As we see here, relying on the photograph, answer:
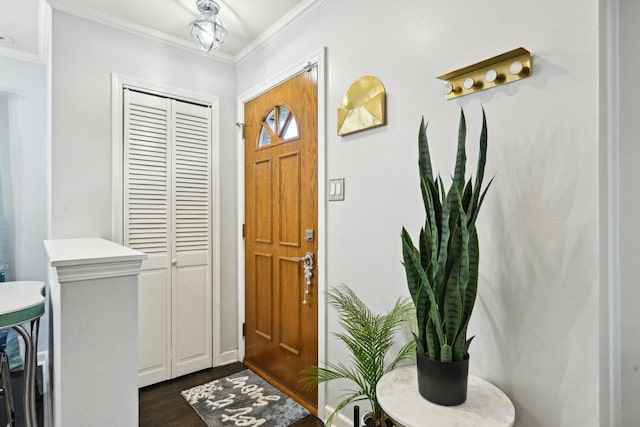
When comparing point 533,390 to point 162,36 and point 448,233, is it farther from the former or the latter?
point 162,36

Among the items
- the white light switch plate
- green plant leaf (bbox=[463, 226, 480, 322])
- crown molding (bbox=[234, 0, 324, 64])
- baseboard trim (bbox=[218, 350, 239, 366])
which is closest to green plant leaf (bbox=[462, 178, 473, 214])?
green plant leaf (bbox=[463, 226, 480, 322])

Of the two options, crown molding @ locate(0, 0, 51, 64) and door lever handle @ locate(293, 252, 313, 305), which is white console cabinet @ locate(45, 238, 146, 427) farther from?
crown molding @ locate(0, 0, 51, 64)

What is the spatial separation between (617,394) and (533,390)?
0.23 metres

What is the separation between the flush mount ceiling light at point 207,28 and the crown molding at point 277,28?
40 centimetres

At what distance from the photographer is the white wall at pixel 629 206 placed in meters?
1.03

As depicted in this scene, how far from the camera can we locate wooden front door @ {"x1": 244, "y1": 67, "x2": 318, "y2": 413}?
2145 millimetres

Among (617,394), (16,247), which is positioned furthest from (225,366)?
(617,394)

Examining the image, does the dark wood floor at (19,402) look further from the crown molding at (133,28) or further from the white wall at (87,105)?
the crown molding at (133,28)

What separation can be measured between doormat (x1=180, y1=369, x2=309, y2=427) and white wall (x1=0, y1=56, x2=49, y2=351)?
56.8 inches

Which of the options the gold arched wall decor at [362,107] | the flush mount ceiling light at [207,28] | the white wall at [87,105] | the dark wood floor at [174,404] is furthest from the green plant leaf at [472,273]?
the white wall at [87,105]

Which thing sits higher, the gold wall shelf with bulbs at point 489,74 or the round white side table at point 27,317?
the gold wall shelf with bulbs at point 489,74

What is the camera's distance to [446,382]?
1.09 m

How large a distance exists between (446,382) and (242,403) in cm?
159

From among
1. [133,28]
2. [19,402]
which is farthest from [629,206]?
[19,402]
